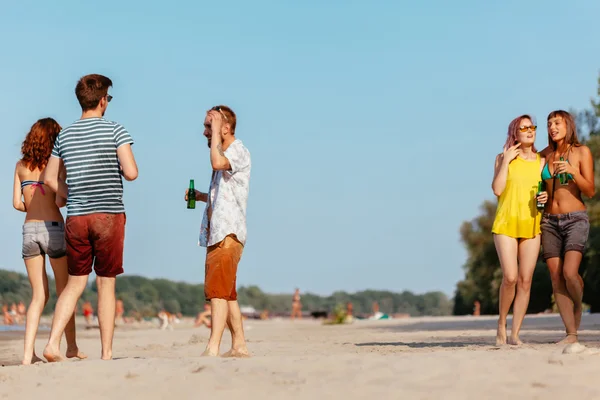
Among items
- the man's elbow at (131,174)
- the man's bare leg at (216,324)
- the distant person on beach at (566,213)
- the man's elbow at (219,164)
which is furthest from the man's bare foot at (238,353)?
the distant person on beach at (566,213)

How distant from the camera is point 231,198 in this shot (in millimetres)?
8750

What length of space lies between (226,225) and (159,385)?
2.28 meters

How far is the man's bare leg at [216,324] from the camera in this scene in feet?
28.2

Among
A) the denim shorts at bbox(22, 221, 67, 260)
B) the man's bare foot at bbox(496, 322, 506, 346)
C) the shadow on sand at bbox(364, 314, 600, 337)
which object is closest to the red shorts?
the denim shorts at bbox(22, 221, 67, 260)

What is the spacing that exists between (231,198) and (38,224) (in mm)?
1845

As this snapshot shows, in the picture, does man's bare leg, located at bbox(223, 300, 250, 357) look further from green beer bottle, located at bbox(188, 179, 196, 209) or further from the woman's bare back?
the woman's bare back

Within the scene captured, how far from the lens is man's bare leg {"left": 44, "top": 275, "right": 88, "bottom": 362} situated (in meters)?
8.58

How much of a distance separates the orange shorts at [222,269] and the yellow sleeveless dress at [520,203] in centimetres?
296

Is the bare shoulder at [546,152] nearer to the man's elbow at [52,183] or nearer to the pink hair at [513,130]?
the pink hair at [513,130]

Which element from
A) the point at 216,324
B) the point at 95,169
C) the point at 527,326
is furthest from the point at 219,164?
the point at 527,326

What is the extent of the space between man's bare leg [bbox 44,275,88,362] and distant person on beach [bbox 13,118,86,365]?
1.14ft

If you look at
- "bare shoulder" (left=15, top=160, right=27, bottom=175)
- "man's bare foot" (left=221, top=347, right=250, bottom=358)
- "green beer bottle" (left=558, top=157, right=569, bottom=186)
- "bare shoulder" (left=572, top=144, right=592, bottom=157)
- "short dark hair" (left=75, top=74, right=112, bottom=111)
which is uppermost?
"short dark hair" (left=75, top=74, right=112, bottom=111)

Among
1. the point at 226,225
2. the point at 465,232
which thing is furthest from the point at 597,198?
the point at 226,225

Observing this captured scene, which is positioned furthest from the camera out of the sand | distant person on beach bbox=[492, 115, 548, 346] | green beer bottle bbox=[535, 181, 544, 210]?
distant person on beach bbox=[492, 115, 548, 346]
